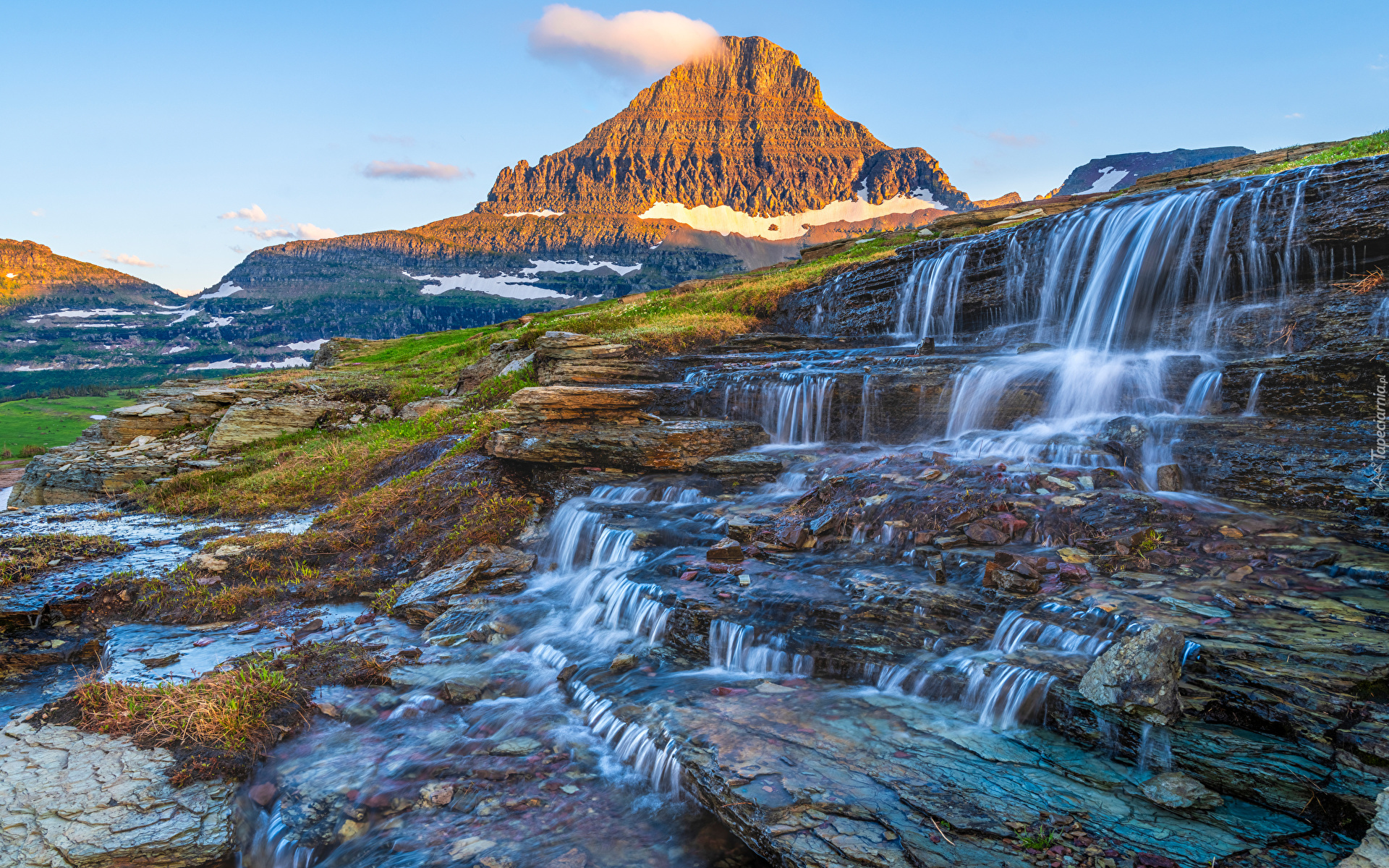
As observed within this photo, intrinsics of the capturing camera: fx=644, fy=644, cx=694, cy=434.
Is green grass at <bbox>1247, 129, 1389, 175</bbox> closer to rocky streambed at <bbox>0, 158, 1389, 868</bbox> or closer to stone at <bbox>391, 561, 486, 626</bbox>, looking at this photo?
rocky streambed at <bbox>0, 158, 1389, 868</bbox>

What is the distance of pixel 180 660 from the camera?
9344 mm

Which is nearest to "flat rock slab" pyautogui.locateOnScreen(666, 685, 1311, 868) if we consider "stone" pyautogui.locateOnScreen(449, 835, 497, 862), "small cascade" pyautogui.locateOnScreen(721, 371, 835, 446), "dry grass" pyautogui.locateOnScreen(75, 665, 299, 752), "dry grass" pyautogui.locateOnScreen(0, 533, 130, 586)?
"stone" pyautogui.locateOnScreen(449, 835, 497, 862)

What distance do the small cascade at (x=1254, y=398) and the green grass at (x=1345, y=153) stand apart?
12.2 m

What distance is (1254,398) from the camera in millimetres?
10719

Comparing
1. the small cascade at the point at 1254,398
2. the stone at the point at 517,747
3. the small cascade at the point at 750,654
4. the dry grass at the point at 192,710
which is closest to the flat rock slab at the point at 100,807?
the dry grass at the point at 192,710

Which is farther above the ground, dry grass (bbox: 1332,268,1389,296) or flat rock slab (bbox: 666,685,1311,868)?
dry grass (bbox: 1332,268,1389,296)

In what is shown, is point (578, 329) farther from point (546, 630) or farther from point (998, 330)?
Result: point (546, 630)

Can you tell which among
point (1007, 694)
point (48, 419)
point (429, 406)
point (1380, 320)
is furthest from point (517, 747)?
point (48, 419)

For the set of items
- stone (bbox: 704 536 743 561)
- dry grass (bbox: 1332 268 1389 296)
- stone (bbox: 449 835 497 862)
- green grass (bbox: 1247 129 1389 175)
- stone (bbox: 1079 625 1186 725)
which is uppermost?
green grass (bbox: 1247 129 1389 175)

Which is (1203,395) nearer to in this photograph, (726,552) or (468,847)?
(726,552)

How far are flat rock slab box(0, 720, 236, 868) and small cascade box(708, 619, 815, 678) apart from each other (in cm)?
515

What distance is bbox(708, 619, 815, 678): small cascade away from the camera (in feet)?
24.7

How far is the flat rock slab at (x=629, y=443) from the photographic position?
1464 cm

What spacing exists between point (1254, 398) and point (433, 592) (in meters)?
14.3
